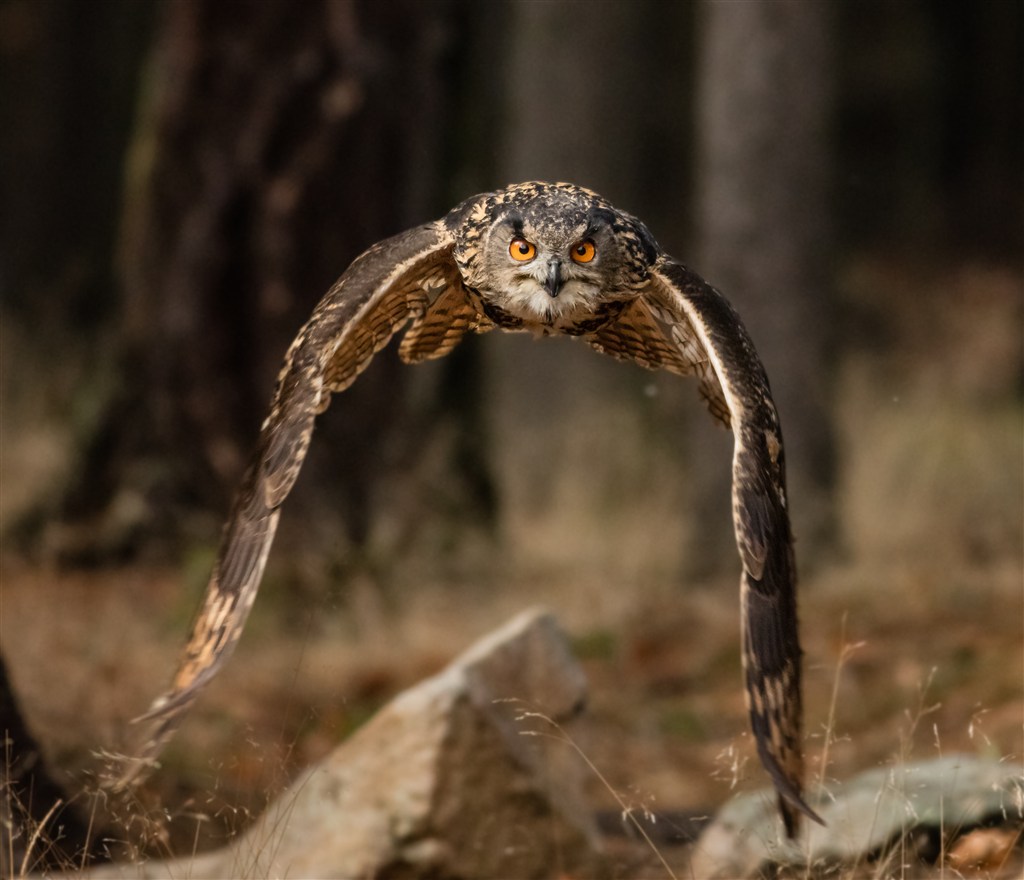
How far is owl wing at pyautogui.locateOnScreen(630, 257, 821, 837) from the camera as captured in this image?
127 inches

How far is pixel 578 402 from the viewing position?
40.2 ft

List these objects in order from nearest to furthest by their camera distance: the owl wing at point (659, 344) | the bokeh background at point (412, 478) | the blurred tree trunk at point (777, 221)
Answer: the owl wing at point (659, 344)
the bokeh background at point (412, 478)
the blurred tree trunk at point (777, 221)

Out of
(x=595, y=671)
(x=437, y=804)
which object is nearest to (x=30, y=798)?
(x=437, y=804)

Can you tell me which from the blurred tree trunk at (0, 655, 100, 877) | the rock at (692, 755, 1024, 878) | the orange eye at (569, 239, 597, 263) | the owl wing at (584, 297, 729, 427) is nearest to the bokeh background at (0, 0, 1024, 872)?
the blurred tree trunk at (0, 655, 100, 877)

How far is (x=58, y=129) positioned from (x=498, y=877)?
1628 cm

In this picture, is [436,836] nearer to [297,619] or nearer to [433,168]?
[297,619]

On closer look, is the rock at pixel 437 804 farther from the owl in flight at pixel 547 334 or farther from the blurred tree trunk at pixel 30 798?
the owl in flight at pixel 547 334

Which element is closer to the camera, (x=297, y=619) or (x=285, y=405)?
(x=285, y=405)

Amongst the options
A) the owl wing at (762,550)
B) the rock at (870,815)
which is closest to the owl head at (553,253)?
the owl wing at (762,550)

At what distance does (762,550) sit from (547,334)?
4.21 ft

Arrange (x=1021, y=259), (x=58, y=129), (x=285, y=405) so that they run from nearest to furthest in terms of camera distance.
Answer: (x=285, y=405) < (x=58, y=129) < (x=1021, y=259)

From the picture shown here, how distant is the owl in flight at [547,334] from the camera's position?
3311mm

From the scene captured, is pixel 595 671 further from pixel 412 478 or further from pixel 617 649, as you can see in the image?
pixel 412 478

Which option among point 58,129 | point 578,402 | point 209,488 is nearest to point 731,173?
point 209,488
